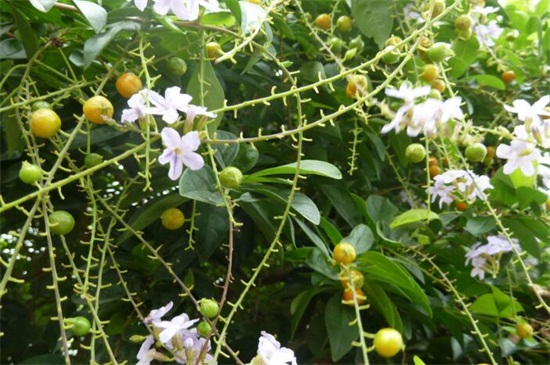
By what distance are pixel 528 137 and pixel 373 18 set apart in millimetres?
279

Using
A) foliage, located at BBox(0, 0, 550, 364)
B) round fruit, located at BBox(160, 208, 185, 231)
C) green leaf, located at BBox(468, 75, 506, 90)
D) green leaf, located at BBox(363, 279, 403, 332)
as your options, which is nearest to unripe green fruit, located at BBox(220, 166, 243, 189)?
foliage, located at BBox(0, 0, 550, 364)

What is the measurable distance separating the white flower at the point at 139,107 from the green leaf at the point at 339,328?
339 millimetres

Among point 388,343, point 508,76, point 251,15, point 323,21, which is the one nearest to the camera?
point 388,343

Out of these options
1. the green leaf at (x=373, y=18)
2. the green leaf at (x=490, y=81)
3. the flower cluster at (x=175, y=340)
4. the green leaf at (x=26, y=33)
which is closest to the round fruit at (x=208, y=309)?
the flower cluster at (x=175, y=340)

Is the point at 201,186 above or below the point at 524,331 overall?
above

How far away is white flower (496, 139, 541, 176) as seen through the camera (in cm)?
70

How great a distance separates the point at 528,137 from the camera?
26.5 inches

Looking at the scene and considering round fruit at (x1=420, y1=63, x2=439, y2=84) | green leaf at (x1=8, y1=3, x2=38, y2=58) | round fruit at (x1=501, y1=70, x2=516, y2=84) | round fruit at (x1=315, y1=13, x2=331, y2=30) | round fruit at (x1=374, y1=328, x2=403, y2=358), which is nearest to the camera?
round fruit at (x1=374, y1=328, x2=403, y2=358)

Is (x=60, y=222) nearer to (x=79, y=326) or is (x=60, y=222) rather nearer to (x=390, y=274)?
(x=79, y=326)

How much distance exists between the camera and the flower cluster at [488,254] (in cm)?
83

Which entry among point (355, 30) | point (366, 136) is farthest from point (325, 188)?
point (355, 30)

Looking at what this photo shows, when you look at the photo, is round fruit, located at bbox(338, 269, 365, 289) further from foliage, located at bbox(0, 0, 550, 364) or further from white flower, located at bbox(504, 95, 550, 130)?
white flower, located at bbox(504, 95, 550, 130)

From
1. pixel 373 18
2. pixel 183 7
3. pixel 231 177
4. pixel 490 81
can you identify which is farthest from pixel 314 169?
pixel 490 81

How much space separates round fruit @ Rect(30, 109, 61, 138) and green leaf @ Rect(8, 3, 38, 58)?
9cm
